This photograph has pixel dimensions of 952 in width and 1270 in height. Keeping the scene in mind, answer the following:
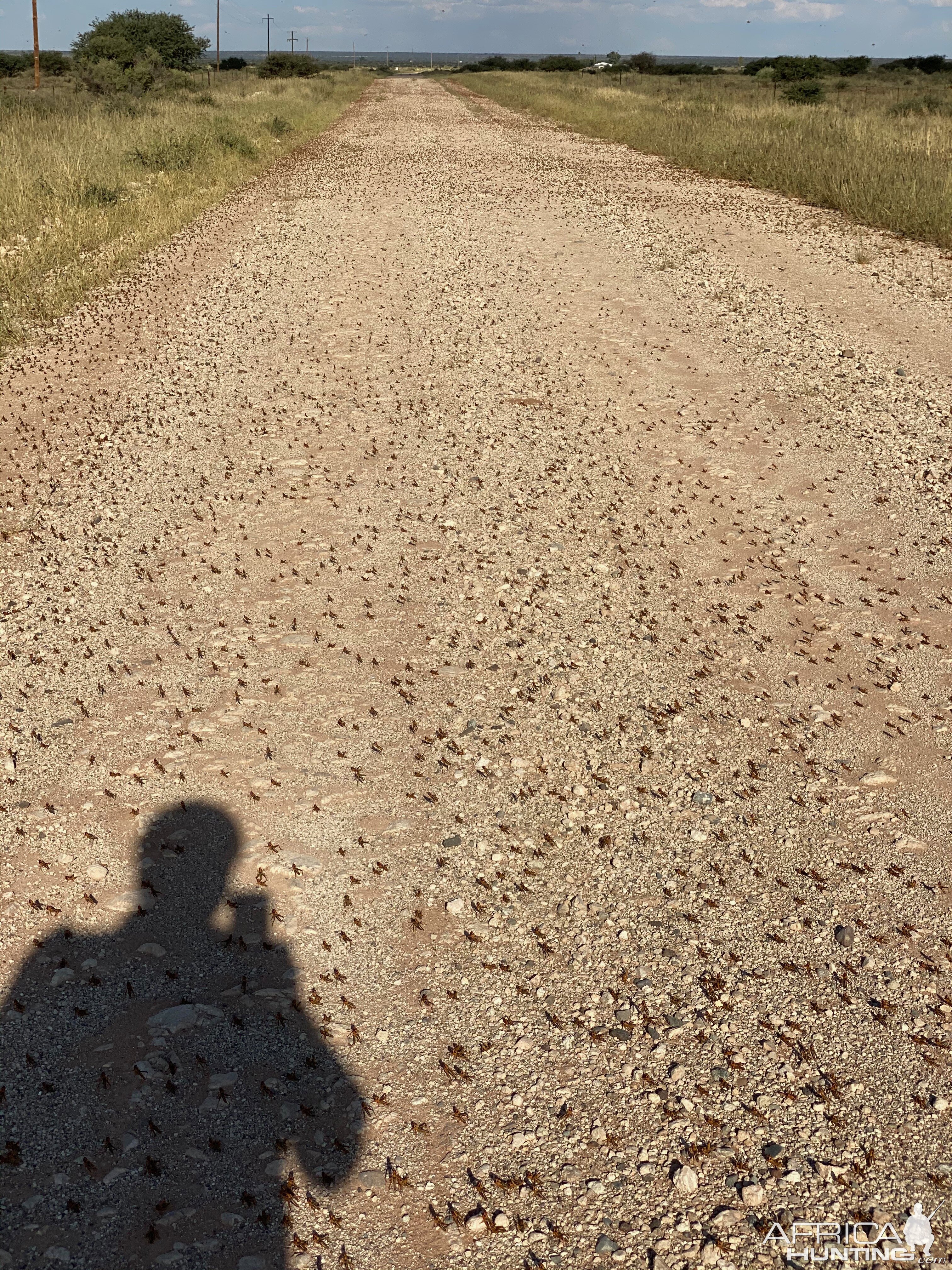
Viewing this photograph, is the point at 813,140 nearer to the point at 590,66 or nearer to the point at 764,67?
the point at 764,67

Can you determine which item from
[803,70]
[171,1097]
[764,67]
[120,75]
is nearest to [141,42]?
[120,75]

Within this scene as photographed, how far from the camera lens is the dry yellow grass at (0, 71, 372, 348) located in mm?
13672

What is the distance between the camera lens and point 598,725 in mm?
5215

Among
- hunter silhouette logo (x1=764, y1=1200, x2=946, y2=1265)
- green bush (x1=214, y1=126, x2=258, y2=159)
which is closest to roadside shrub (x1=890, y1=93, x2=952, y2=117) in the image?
green bush (x1=214, y1=126, x2=258, y2=159)

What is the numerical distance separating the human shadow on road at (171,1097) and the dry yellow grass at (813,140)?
52.5 feet

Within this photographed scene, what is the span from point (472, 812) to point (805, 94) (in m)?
41.4

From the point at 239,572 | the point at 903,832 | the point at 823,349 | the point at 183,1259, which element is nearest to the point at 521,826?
the point at 903,832

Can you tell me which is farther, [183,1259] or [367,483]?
[367,483]

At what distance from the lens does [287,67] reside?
83.6 meters

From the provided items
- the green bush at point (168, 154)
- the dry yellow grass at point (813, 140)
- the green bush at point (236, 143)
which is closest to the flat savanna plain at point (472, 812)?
the dry yellow grass at point (813, 140)

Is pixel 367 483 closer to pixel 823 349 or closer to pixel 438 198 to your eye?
pixel 823 349

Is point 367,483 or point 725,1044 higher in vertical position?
point 367,483

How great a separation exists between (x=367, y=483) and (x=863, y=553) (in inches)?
147

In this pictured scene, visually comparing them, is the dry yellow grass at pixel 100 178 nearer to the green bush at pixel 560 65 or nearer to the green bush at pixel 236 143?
the green bush at pixel 236 143
